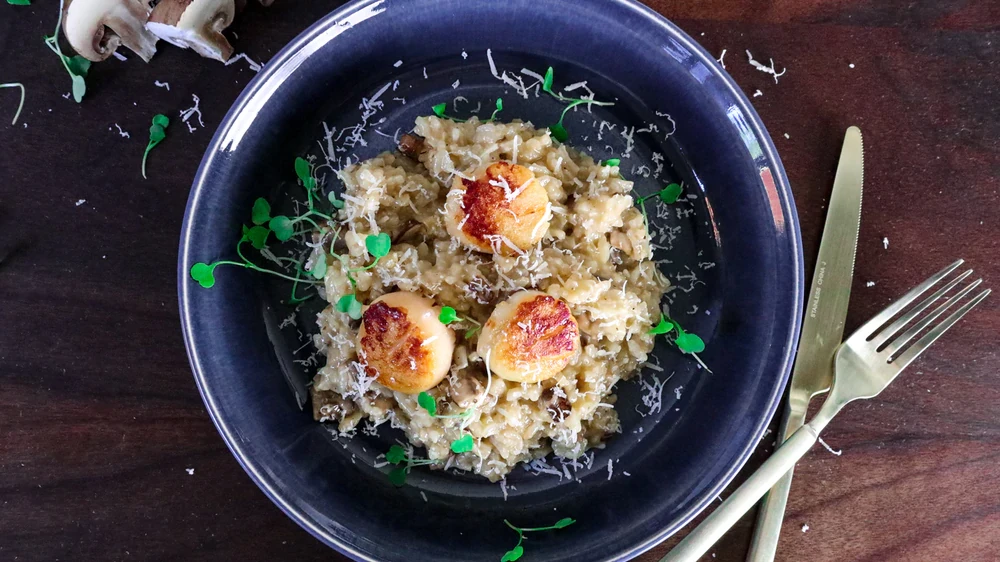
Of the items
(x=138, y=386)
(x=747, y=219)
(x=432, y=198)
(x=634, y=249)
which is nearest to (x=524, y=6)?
(x=432, y=198)

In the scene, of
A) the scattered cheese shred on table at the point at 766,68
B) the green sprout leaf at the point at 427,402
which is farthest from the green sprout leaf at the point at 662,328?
the scattered cheese shred on table at the point at 766,68

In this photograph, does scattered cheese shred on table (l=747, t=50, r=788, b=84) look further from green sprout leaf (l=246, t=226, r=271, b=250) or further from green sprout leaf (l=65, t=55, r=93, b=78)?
green sprout leaf (l=65, t=55, r=93, b=78)

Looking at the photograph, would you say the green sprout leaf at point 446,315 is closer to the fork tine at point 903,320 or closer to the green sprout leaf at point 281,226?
the green sprout leaf at point 281,226

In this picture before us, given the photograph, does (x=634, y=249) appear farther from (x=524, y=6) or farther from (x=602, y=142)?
(x=524, y=6)

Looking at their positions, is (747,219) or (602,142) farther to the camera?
(602,142)

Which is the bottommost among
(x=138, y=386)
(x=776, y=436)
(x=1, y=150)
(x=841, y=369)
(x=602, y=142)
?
(x=776, y=436)
